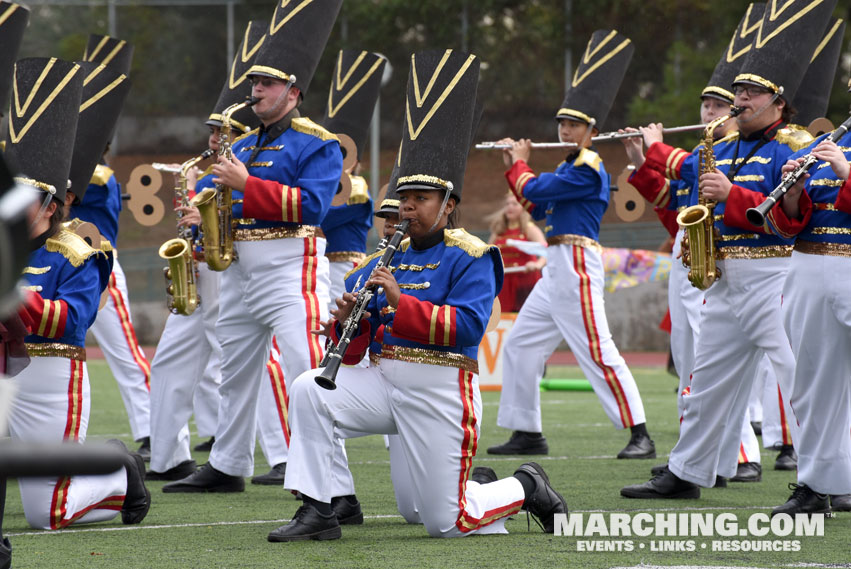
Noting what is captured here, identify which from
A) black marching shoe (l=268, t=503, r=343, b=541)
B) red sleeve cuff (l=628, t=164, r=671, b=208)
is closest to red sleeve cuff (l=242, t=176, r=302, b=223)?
black marching shoe (l=268, t=503, r=343, b=541)

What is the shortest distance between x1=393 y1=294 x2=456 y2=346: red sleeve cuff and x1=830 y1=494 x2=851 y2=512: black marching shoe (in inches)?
79.7

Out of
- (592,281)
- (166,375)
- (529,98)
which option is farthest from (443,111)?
(529,98)

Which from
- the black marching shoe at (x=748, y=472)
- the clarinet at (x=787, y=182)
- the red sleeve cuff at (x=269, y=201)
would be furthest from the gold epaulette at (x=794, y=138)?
the red sleeve cuff at (x=269, y=201)

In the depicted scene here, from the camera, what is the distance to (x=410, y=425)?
183 inches

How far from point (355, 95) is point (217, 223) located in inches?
102

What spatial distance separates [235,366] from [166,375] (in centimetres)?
73

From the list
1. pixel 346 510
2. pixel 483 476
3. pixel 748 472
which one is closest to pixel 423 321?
pixel 483 476

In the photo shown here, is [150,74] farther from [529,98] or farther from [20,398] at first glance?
[20,398]

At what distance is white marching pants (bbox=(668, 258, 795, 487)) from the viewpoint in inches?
220

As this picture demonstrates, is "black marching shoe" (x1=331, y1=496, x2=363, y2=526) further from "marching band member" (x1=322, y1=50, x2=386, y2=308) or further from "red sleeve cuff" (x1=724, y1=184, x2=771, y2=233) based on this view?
"marching band member" (x1=322, y1=50, x2=386, y2=308)

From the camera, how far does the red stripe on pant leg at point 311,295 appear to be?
19.7 ft

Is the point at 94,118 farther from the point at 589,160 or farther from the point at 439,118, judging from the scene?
the point at 589,160

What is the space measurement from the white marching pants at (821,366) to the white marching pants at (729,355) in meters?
0.35

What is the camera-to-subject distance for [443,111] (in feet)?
16.8
